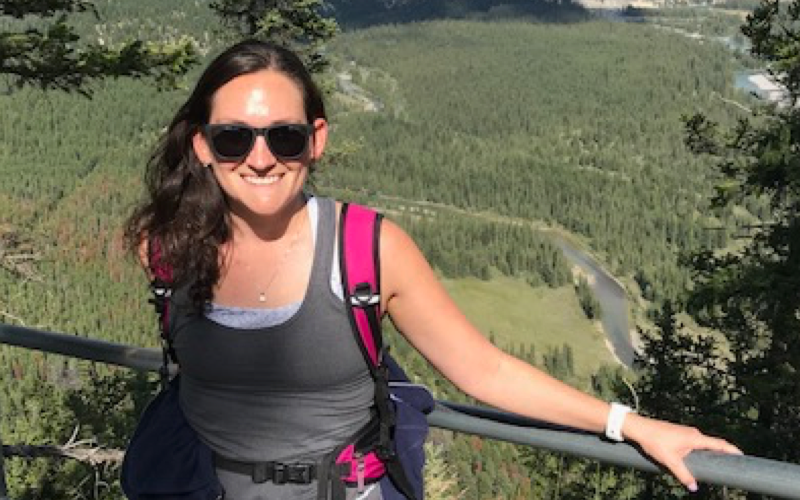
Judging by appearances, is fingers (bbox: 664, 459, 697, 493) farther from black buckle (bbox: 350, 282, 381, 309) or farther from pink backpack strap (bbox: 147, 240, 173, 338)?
pink backpack strap (bbox: 147, 240, 173, 338)

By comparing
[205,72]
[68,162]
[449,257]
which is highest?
[205,72]

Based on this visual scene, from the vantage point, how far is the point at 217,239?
264 centimetres

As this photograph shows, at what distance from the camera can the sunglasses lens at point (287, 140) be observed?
2514mm

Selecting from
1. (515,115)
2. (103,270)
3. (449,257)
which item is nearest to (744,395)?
(103,270)

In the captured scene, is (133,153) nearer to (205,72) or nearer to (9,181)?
(9,181)

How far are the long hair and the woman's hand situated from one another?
53.6 inches

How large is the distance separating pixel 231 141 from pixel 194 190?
1.00 ft

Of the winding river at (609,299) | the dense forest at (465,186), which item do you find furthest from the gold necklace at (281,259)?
the winding river at (609,299)

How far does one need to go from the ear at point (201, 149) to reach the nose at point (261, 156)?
186 millimetres

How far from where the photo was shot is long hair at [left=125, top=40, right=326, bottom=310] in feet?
8.25

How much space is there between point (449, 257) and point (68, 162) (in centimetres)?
6056

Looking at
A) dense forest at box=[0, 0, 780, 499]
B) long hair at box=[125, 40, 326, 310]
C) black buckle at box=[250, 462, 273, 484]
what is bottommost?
dense forest at box=[0, 0, 780, 499]

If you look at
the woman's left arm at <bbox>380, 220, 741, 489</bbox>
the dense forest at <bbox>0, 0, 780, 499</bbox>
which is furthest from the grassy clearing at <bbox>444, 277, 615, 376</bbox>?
the woman's left arm at <bbox>380, 220, 741, 489</bbox>

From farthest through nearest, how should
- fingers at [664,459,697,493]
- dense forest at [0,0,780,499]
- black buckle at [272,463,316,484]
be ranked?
1. dense forest at [0,0,780,499]
2. black buckle at [272,463,316,484]
3. fingers at [664,459,697,493]
